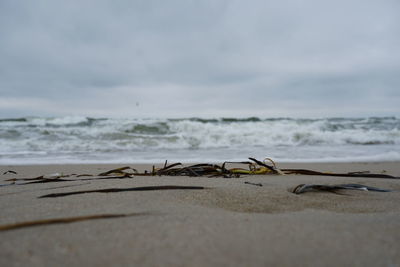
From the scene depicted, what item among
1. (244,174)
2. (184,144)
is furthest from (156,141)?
(244,174)

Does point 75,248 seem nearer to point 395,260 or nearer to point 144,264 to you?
point 144,264

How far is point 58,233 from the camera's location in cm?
96

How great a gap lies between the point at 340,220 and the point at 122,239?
847 millimetres

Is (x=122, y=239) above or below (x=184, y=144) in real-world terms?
below

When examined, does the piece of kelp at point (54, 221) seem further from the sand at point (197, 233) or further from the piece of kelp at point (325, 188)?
the piece of kelp at point (325, 188)

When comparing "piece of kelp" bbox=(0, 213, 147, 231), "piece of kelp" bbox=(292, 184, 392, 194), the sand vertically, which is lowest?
the sand

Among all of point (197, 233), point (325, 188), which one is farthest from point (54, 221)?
point (325, 188)

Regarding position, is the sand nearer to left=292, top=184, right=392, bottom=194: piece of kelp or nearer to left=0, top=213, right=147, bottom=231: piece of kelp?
left=0, top=213, right=147, bottom=231: piece of kelp

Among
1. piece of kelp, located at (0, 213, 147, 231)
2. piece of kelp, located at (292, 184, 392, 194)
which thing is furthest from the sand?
piece of kelp, located at (292, 184, 392, 194)

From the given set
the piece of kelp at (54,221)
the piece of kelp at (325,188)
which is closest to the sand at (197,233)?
the piece of kelp at (54,221)

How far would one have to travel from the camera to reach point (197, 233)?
3.17ft

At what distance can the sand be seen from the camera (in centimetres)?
78

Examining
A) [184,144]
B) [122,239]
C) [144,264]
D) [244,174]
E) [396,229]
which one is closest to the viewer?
[144,264]

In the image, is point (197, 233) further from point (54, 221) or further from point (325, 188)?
point (325, 188)
